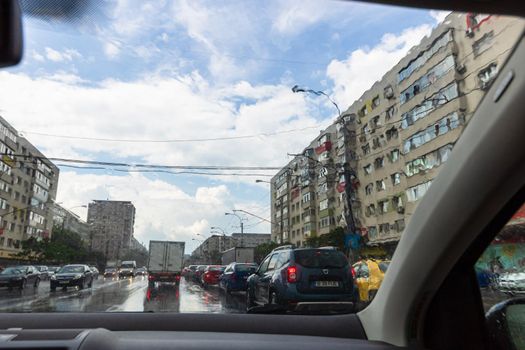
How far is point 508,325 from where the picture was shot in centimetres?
221

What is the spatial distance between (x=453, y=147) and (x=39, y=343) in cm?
210

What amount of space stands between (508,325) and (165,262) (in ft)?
93.5

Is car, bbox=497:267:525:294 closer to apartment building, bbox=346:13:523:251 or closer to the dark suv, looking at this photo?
apartment building, bbox=346:13:523:251

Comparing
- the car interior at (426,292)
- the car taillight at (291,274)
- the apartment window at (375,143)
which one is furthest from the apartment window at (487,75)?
the car taillight at (291,274)

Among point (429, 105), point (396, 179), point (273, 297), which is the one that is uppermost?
point (429, 105)

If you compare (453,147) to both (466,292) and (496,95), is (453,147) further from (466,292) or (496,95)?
(466,292)

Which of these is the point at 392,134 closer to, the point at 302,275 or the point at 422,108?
the point at 422,108

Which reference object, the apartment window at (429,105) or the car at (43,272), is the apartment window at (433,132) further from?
the car at (43,272)

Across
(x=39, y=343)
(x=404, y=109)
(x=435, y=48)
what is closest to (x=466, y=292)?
(x=435, y=48)

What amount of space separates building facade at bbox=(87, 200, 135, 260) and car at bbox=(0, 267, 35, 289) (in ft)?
49.4

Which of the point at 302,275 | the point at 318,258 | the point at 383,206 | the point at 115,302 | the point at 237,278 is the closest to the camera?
the point at 383,206

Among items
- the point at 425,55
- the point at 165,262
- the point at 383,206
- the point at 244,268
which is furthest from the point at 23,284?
the point at 425,55

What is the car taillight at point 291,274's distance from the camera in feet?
27.6

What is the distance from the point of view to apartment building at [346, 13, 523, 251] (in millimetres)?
1989
